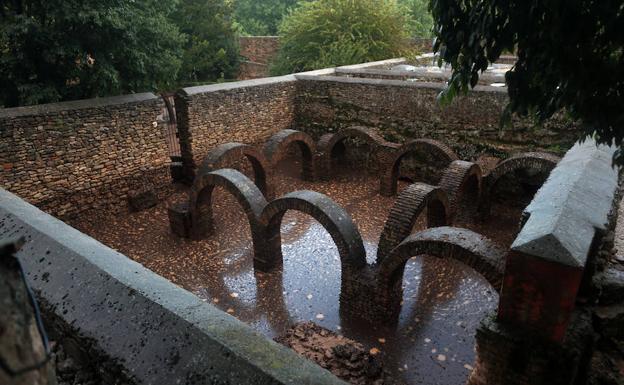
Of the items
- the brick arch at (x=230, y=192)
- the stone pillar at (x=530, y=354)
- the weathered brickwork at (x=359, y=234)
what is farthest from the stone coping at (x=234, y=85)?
the stone pillar at (x=530, y=354)

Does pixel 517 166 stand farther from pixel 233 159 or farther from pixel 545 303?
pixel 233 159

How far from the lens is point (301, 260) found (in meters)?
9.20

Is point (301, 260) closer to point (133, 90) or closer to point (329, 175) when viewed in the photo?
point (329, 175)

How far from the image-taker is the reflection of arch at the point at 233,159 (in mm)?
10538

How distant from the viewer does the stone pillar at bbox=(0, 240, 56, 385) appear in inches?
44.7

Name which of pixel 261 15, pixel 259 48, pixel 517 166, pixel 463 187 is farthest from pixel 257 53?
pixel 517 166

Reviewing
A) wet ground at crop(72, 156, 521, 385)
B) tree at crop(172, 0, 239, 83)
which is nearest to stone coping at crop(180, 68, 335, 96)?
wet ground at crop(72, 156, 521, 385)

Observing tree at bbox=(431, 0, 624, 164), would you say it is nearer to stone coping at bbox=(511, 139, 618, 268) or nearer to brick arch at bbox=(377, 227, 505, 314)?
stone coping at bbox=(511, 139, 618, 268)

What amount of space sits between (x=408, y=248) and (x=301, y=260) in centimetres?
330

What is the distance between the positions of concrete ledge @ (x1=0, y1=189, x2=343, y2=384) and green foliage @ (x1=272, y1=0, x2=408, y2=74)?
17.3 m

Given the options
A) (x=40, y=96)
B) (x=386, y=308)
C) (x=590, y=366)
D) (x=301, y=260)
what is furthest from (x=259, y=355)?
(x=40, y=96)

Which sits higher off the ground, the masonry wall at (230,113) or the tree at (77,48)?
the tree at (77,48)

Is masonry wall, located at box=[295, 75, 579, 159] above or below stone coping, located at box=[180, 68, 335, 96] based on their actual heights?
below

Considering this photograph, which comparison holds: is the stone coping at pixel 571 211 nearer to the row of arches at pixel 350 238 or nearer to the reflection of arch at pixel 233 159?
the row of arches at pixel 350 238
